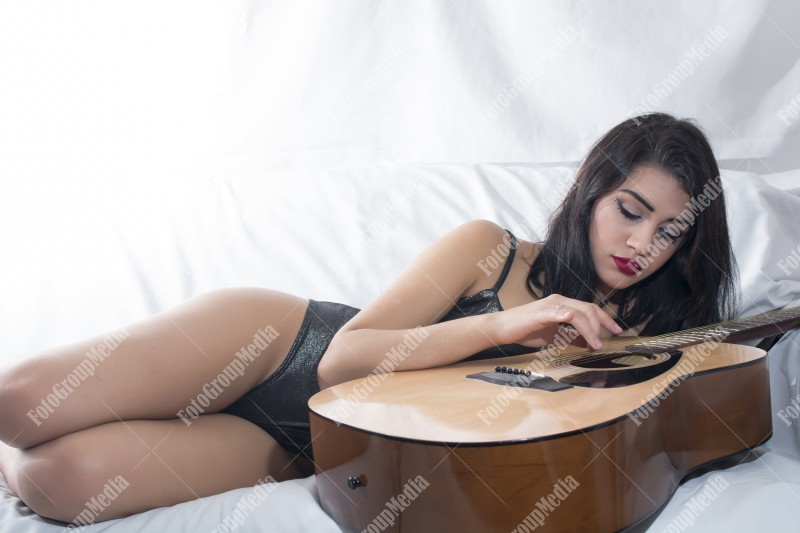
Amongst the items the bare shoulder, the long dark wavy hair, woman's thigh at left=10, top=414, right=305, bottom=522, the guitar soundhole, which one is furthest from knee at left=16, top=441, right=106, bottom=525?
the long dark wavy hair

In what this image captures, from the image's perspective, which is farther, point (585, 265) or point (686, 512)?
point (585, 265)

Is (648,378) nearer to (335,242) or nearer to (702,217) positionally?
(702,217)

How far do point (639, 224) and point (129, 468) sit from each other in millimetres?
1160

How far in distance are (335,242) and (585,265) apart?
0.94m

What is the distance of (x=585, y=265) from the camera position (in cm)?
185

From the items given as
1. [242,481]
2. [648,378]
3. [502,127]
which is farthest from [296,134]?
[648,378]

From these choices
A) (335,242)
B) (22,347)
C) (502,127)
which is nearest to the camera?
(22,347)

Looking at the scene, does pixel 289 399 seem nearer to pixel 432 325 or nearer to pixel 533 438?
pixel 432 325

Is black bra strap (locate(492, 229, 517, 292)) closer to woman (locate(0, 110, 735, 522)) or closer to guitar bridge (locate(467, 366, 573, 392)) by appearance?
woman (locate(0, 110, 735, 522))

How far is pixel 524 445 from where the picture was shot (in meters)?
1.00

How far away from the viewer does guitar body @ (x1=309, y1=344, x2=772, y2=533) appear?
101 centimetres

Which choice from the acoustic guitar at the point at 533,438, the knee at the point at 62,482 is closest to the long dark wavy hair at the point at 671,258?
the acoustic guitar at the point at 533,438

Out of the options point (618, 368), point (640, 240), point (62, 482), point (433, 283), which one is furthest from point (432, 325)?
point (62, 482)

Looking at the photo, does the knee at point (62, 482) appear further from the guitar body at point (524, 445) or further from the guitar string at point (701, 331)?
the guitar string at point (701, 331)
